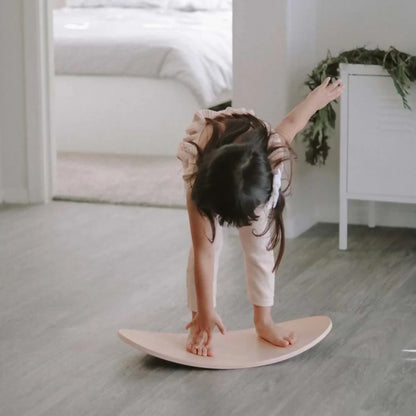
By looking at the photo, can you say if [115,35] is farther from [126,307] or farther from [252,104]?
[126,307]

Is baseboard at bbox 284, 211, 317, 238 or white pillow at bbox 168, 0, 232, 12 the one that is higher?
white pillow at bbox 168, 0, 232, 12

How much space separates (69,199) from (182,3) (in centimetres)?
272

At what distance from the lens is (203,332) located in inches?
96.5

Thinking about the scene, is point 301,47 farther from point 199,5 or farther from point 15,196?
point 199,5

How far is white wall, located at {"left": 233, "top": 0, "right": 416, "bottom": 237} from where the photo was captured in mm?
3549

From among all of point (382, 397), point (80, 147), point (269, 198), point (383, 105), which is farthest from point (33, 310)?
point (80, 147)

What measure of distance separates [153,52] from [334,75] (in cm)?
207

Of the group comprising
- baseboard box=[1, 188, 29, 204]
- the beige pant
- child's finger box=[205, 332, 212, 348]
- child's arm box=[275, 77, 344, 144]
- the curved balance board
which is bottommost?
baseboard box=[1, 188, 29, 204]

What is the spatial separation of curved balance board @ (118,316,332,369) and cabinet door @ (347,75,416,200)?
2.91 ft

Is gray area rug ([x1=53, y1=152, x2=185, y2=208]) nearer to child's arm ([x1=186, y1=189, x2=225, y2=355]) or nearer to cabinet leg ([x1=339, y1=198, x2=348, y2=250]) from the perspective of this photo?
cabinet leg ([x1=339, y1=198, x2=348, y2=250])

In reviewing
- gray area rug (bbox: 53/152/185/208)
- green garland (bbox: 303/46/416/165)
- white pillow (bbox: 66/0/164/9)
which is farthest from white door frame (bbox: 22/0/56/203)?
white pillow (bbox: 66/0/164/9)

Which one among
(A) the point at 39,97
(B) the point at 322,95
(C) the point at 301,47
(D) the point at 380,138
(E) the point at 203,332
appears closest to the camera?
(E) the point at 203,332

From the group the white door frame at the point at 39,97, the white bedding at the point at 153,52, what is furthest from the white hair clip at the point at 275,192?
the white bedding at the point at 153,52

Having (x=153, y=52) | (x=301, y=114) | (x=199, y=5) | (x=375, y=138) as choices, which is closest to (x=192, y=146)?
(x=301, y=114)
